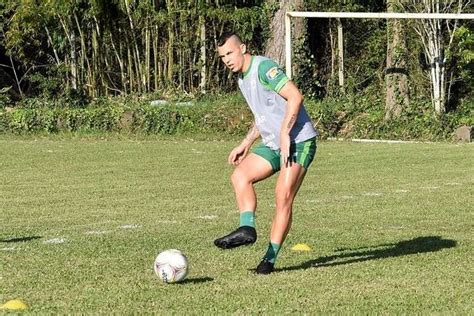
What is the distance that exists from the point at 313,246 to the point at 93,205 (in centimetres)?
456

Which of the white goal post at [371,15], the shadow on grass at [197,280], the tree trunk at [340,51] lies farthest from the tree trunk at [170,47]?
→ the shadow on grass at [197,280]

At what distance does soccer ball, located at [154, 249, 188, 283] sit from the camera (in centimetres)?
776

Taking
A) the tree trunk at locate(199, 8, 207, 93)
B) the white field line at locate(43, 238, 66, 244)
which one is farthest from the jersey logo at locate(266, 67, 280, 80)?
the tree trunk at locate(199, 8, 207, 93)

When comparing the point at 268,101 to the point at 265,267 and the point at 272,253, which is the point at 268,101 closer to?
the point at 272,253

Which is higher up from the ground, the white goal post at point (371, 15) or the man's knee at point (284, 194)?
the man's knee at point (284, 194)

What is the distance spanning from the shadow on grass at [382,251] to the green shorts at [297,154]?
848 mm

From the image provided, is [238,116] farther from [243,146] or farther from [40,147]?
[243,146]

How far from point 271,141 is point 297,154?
0.26m

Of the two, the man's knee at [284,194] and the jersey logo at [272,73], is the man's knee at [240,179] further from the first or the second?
the jersey logo at [272,73]

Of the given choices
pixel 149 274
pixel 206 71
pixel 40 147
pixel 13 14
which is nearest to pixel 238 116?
pixel 206 71

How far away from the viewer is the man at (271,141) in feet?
26.8

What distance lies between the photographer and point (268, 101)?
8383 mm

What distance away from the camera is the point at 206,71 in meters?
31.0

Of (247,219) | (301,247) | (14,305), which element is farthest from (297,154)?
(14,305)
